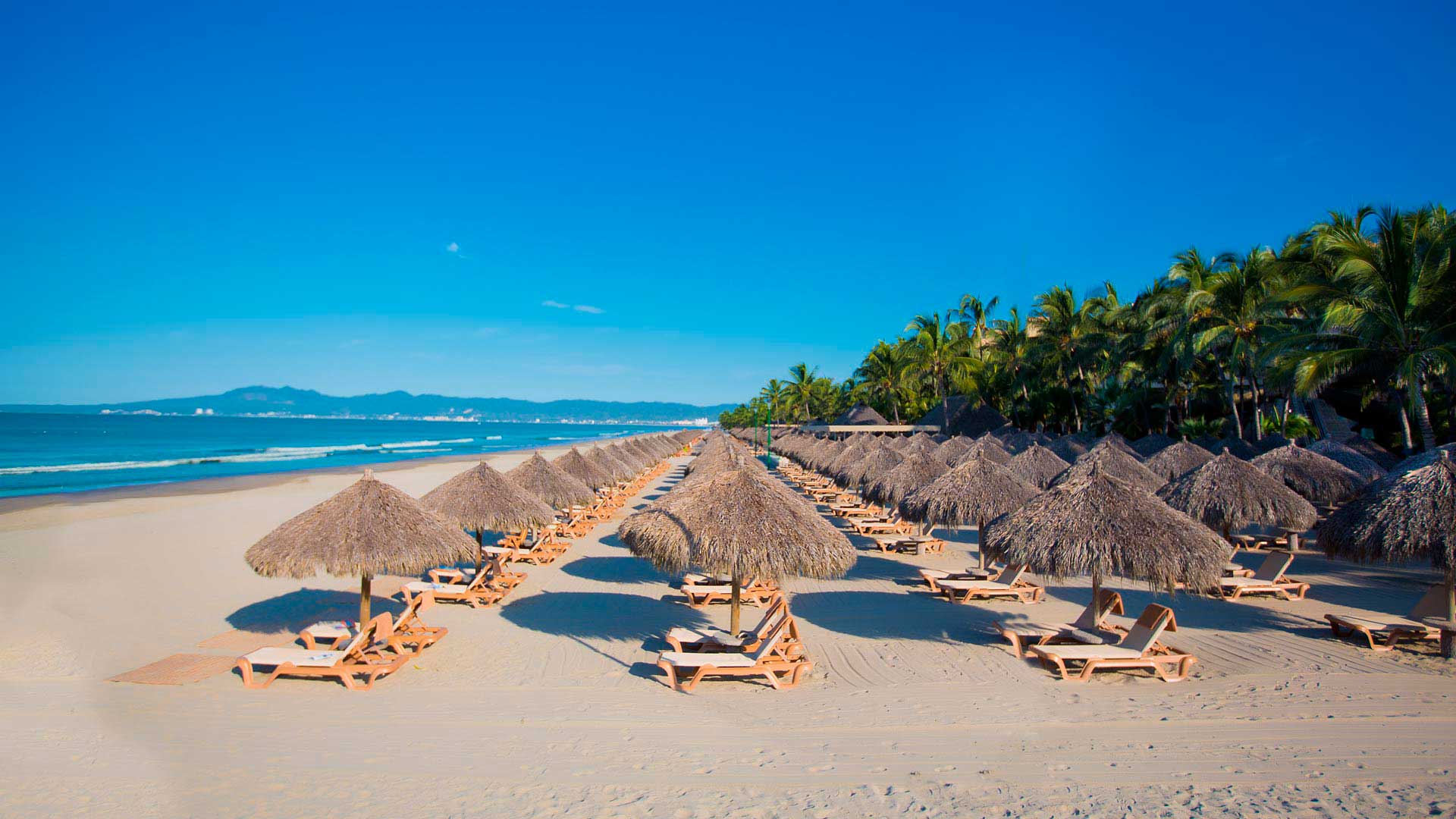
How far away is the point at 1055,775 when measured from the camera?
4934 mm

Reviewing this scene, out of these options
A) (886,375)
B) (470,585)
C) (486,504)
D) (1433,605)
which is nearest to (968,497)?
(1433,605)

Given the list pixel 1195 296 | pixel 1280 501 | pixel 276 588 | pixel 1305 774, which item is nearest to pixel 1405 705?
pixel 1305 774

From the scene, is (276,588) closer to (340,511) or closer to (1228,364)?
(340,511)

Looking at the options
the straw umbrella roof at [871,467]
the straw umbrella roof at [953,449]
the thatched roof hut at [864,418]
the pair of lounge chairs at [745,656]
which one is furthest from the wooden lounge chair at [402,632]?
the thatched roof hut at [864,418]

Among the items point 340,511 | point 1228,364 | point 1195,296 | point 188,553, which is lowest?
point 188,553

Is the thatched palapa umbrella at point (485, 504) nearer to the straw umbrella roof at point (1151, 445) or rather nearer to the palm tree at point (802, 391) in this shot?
the straw umbrella roof at point (1151, 445)

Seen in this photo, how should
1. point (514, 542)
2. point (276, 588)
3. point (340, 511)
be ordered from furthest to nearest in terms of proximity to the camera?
point (514, 542) → point (276, 588) → point (340, 511)

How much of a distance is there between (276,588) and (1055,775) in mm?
10031

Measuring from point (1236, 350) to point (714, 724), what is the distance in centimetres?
2191

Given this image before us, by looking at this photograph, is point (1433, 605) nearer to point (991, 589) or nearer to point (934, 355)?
point (991, 589)

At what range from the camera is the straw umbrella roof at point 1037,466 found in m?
15.7

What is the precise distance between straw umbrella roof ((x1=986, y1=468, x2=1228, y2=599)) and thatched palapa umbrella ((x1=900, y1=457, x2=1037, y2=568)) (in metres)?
2.77

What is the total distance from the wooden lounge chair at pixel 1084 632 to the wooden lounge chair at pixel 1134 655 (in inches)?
9.2

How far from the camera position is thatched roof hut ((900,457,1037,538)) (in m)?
10.8
